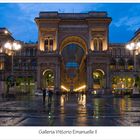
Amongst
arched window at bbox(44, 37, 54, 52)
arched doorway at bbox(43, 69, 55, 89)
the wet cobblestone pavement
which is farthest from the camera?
arched window at bbox(44, 37, 54, 52)

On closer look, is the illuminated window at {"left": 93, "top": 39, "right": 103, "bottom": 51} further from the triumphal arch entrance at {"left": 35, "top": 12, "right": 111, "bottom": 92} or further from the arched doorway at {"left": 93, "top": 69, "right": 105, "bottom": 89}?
the arched doorway at {"left": 93, "top": 69, "right": 105, "bottom": 89}

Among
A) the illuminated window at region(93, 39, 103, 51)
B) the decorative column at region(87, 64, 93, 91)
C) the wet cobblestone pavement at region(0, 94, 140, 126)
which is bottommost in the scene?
the wet cobblestone pavement at region(0, 94, 140, 126)

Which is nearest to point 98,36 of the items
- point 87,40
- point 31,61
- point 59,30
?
point 87,40

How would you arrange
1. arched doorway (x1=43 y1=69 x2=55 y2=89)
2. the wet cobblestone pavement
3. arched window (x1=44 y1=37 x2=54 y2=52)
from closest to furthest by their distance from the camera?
1. the wet cobblestone pavement
2. arched doorway (x1=43 y1=69 x2=55 y2=89)
3. arched window (x1=44 y1=37 x2=54 y2=52)

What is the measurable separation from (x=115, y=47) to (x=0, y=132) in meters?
139

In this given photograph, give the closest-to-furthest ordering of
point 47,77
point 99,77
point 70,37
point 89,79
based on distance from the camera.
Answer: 1. point 89,79
2. point 70,37
3. point 47,77
4. point 99,77

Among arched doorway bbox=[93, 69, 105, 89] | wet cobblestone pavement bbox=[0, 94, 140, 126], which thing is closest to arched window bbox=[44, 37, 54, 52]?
arched doorway bbox=[93, 69, 105, 89]

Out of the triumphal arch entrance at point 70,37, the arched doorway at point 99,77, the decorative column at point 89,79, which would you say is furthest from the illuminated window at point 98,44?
the arched doorway at point 99,77

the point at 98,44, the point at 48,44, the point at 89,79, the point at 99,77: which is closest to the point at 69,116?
the point at 89,79

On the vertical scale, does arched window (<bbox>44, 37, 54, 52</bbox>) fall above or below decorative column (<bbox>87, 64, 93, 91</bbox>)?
above

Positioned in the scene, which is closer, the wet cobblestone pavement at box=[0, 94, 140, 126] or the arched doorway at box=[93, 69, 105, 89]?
the wet cobblestone pavement at box=[0, 94, 140, 126]

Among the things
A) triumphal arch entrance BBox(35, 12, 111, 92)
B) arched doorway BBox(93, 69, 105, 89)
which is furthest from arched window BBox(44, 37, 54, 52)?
arched doorway BBox(93, 69, 105, 89)

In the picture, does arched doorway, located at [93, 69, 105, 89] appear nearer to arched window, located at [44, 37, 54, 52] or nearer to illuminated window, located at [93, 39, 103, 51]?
illuminated window, located at [93, 39, 103, 51]

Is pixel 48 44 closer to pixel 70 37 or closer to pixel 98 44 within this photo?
pixel 70 37
